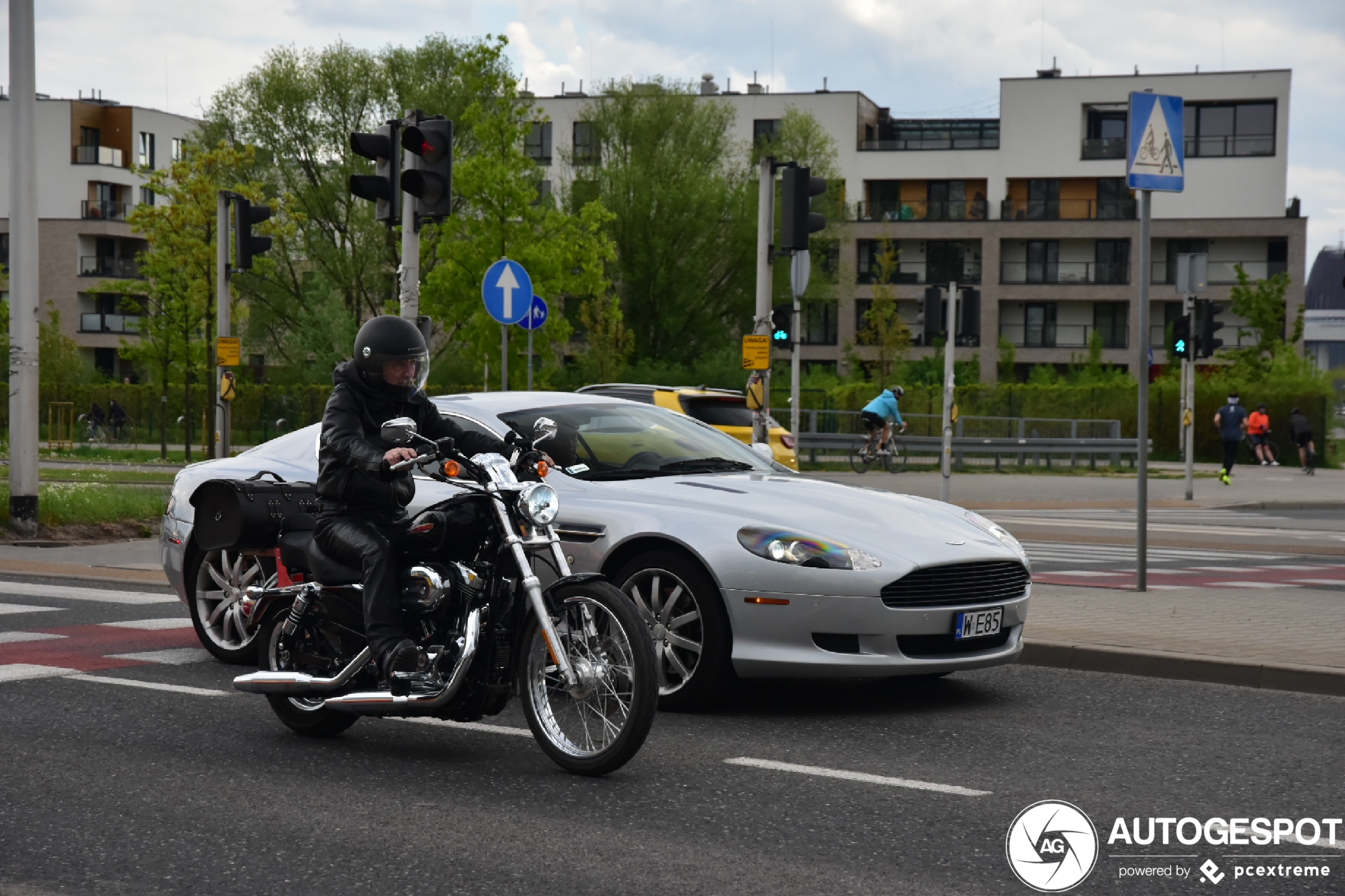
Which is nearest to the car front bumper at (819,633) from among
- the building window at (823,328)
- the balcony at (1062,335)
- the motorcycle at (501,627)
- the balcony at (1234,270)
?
the motorcycle at (501,627)

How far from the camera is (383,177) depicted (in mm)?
12664

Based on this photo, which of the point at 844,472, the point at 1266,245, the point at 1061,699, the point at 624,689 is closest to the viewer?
the point at 624,689

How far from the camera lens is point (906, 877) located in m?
4.64

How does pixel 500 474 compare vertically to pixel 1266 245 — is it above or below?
below

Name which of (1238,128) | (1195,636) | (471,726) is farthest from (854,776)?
(1238,128)

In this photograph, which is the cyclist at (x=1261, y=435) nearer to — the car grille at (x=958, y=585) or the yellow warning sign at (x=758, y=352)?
the yellow warning sign at (x=758, y=352)

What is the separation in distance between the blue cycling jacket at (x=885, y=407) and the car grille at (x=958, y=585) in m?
27.8

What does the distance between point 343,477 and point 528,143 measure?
66.5 m

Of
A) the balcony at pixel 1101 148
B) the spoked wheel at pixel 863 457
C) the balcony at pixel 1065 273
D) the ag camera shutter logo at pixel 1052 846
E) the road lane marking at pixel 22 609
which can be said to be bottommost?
the spoked wheel at pixel 863 457

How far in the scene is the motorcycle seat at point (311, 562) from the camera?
20.8 feet

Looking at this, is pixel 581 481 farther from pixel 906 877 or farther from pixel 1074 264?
pixel 1074 264

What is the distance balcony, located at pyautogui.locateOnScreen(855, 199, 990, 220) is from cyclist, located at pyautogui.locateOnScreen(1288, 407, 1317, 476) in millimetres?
30322

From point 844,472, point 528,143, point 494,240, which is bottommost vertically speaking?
point 844,472

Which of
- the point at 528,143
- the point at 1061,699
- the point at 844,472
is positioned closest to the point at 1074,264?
the point at 528,143
